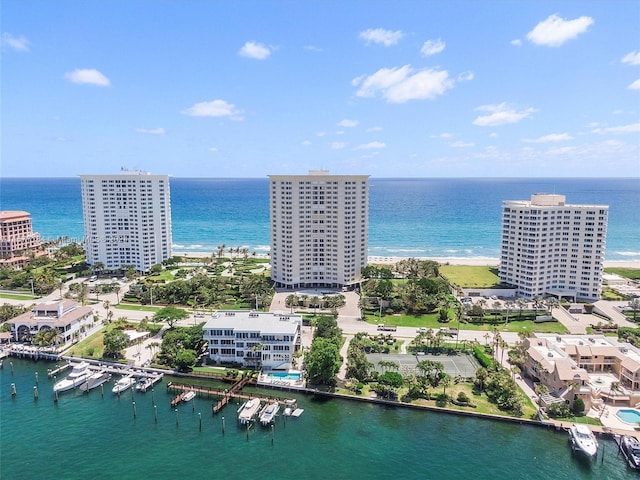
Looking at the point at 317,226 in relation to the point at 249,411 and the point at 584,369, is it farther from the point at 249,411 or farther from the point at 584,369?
the point at 584,369

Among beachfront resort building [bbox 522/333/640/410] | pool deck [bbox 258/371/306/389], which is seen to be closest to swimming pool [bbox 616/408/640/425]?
beachfront resort building [bbox 522/333/640/410]

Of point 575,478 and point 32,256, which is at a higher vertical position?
point 32,256

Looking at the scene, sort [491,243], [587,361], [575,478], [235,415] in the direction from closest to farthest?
[575,478]
[235,415]
[587,361]
[491,243]

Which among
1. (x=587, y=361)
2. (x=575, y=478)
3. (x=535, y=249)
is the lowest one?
(x=575, y=478)

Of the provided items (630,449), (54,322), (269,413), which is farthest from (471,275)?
(54,322)

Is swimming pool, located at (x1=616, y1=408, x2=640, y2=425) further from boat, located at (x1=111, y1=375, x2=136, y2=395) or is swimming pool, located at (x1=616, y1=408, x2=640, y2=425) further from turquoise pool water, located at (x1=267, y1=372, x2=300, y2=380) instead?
boat, located at (x1=111, y1=375, x2=136, y2=395)

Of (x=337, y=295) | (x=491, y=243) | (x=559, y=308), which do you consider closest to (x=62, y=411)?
(x=337, y=295)

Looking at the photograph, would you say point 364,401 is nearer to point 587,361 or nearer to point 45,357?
point 587,361
